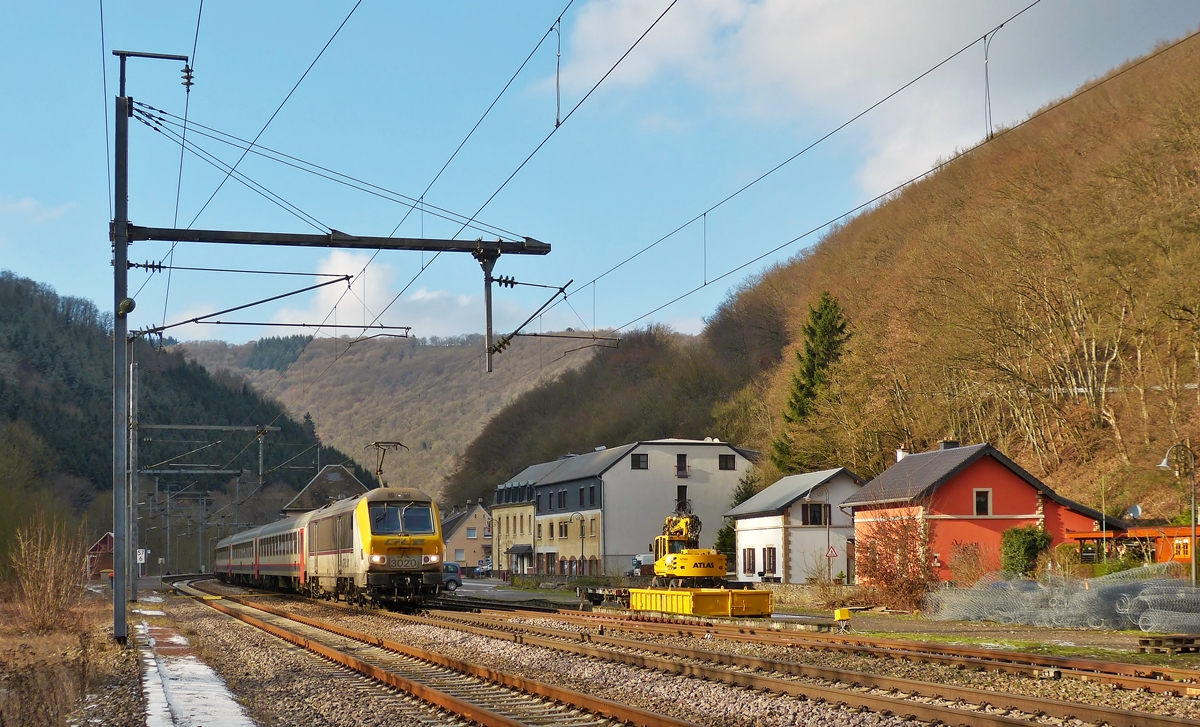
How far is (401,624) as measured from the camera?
26.4m

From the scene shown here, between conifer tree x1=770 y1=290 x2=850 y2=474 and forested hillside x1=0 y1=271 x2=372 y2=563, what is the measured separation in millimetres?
51356

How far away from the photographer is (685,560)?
3108 centimetres

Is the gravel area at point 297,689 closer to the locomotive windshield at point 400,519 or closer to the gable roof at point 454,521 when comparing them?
the locomotive windshield at point 400,519

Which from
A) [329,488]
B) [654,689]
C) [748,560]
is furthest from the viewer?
[329,488]

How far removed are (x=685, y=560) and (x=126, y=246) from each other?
16.8m

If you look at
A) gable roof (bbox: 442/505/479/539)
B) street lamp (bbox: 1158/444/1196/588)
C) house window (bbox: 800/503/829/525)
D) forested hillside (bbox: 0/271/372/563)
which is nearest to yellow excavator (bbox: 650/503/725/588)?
street lamp (bbox: 1158/444/1196/588)

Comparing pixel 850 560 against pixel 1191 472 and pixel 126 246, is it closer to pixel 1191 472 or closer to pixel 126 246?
pixel 1191 472

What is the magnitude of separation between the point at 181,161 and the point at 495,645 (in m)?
10.7

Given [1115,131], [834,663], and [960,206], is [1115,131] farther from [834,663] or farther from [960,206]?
[834,663]

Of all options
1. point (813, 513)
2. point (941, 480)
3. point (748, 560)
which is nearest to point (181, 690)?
point (941, 480)

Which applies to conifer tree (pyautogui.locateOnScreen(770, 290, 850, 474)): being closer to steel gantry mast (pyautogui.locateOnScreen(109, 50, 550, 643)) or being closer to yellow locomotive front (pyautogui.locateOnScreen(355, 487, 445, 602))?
yellow locomotive front (pyautogui.locateOnScreen(355, 487, 445, 602))

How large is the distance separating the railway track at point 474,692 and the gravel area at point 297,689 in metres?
0.20

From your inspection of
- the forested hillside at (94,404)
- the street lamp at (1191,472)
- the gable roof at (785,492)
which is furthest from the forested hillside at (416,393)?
the street lamp at (1191,472)

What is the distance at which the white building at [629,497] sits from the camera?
71.8 m
